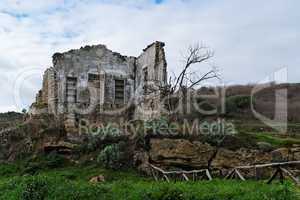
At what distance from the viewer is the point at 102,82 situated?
30375 millimetres

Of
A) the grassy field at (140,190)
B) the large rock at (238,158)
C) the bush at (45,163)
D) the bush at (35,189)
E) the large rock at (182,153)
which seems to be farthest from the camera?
the bush at (45,163)

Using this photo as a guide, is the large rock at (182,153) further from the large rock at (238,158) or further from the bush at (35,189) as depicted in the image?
the bush at (35,189)

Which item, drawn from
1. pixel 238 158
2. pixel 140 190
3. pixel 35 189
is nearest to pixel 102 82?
pixel 238 158

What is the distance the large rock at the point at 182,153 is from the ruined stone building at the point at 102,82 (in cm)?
822

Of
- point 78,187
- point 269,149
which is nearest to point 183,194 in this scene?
point 78,187

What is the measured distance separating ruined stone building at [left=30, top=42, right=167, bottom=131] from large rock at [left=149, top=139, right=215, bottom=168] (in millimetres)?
8223

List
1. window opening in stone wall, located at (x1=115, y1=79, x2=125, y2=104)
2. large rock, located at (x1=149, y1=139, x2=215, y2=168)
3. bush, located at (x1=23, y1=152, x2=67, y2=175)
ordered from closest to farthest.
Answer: large rock, located at (x1=149, y1=139, x2=215, y2=168)
bush, located at (x1=23, y1=152, x2=67, y2=175)
window opening in stone wall, located at (x1=115, y1=79, x2=125, y2=104)

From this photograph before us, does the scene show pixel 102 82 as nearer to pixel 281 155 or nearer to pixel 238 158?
pixel 238 158

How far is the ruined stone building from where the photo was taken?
2705 centimetres

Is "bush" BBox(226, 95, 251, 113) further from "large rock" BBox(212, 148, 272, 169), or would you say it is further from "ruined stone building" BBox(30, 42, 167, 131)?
"large rock" BBox(212, 148, 272, 169)

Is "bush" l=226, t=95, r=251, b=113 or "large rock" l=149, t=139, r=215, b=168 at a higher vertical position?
"bush" l=226, t=95, r=251, b=113

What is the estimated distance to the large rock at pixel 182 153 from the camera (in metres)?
17.1

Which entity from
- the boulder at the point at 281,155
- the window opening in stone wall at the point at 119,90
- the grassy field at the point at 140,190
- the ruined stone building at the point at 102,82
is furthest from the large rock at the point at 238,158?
the window opening in stone wall at the point at 119,90

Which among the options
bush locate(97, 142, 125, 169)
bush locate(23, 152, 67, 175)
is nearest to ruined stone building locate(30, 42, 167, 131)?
bush locate(23, 152, 67, 175)
